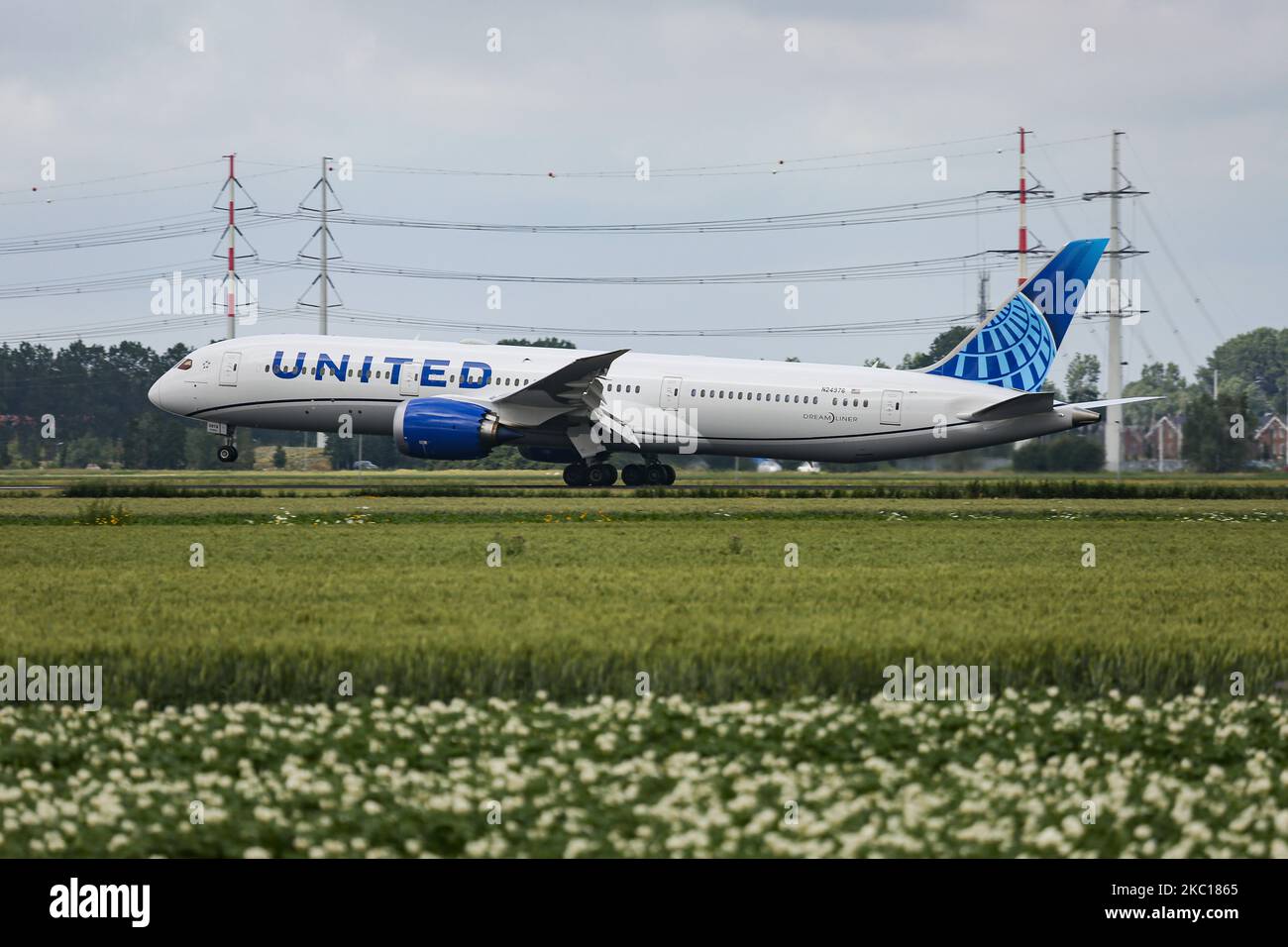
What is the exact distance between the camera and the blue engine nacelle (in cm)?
4734

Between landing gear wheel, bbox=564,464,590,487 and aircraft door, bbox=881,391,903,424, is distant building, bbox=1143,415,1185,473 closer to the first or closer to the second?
aircraft door, bbox=881,391,903,424

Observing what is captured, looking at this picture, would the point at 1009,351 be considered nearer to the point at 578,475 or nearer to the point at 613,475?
the point at 613,475

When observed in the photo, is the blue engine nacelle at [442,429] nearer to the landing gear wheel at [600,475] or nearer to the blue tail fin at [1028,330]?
the landing gear wheel at [600,475]

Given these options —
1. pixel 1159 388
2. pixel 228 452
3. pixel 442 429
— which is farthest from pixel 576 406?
pixel 1159 388

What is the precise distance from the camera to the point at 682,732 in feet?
36.2

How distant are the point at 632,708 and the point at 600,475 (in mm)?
39305

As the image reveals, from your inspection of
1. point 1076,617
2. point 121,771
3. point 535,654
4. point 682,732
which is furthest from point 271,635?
point 1076,617

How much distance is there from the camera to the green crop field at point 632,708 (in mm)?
9023

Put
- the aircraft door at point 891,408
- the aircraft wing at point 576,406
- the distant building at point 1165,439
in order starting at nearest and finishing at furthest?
the aircraft wing at point 576,406
the aircraft door at point 891,408
the distant building at point 1165,439

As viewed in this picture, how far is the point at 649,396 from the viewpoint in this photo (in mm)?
50906

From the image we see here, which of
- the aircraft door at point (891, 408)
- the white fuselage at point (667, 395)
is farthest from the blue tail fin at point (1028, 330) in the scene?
the aircraft door at point (891, 408)

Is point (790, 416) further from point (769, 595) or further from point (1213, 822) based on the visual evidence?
point (1213, 822)

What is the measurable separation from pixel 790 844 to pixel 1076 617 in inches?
364
